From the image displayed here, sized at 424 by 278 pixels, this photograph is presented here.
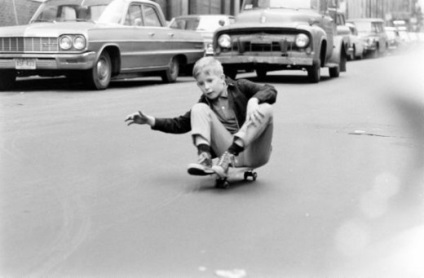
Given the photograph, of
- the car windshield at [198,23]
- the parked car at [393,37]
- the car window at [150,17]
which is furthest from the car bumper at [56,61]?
the parked car at [393,37]

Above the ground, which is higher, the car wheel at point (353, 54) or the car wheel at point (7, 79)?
the car wheel at point (7, 79)

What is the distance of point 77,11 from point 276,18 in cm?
423

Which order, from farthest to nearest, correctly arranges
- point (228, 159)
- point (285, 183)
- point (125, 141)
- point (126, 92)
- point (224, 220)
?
point (126, 92)
point (125, 141)
point (285, 183)
point (228, 159)
point (224, 220)

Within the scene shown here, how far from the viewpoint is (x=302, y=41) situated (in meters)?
15.9

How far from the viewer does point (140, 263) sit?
3.73 m

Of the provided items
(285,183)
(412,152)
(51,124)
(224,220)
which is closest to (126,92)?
(51,124)

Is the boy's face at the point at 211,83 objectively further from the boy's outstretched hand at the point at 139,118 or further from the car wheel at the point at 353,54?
the car wheel at the point at 353,54

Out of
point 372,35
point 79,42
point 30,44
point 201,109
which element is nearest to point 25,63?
point 30,44

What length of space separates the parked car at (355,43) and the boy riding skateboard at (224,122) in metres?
28.7

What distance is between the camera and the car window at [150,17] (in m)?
15.8

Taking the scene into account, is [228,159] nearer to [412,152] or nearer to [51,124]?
[412,152]

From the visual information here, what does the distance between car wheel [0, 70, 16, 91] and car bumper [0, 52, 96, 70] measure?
3.09 ft

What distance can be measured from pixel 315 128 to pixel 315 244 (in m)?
4.92

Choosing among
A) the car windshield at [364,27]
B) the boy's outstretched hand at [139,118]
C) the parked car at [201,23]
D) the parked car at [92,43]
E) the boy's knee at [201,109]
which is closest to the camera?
the boy's outstretched hand at [139,118]
